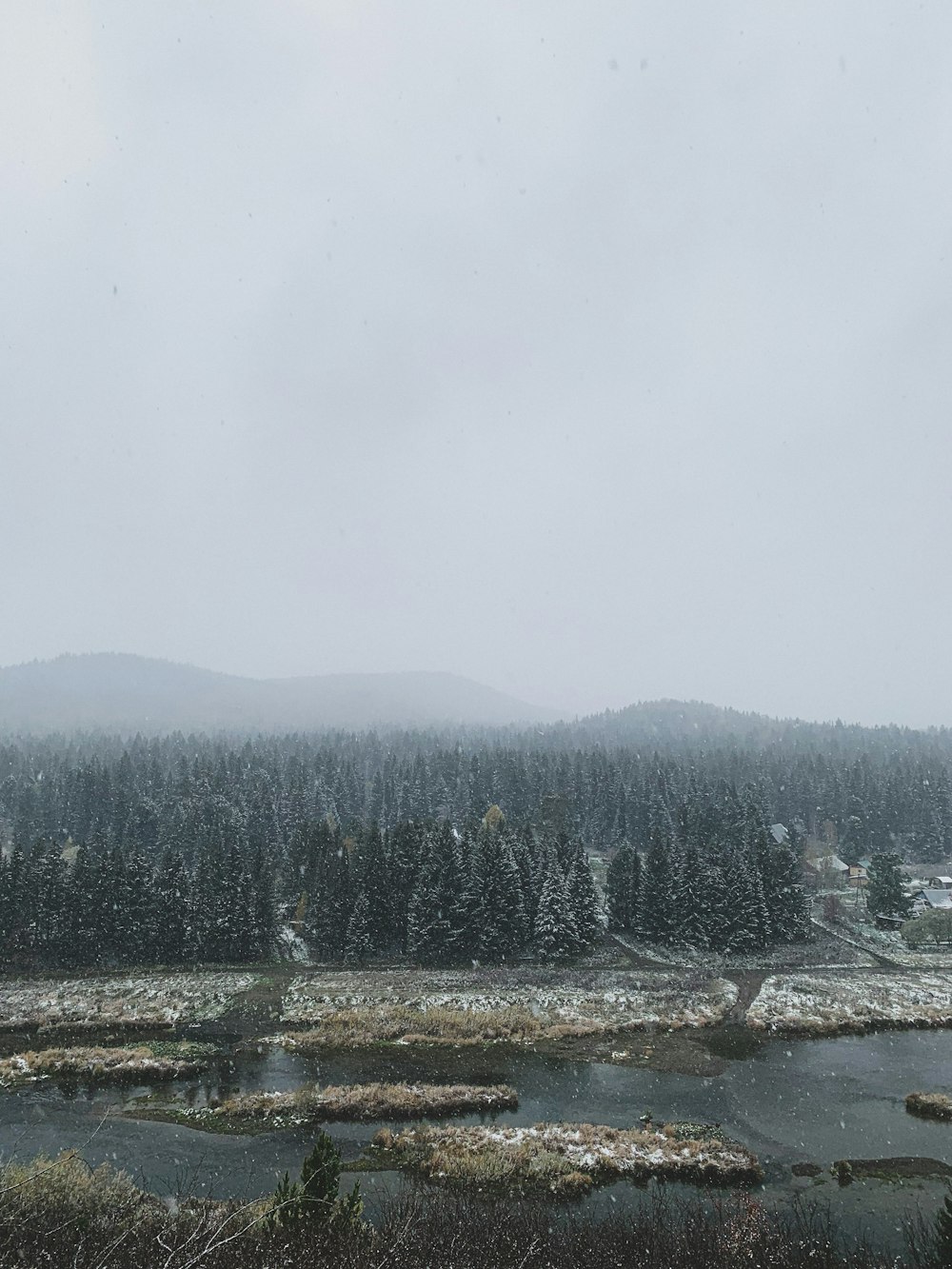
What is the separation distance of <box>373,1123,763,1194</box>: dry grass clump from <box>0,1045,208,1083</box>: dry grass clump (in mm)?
15424

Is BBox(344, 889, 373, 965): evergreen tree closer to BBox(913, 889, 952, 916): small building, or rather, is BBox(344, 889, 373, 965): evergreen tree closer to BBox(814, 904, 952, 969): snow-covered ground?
BBox(814, 904, 952, 969): snow-covered ground

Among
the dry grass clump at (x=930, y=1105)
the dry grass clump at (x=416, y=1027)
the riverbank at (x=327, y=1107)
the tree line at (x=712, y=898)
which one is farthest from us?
the tree line at (x=712, y=898)

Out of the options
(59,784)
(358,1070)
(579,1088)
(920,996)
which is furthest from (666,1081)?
(59,784)

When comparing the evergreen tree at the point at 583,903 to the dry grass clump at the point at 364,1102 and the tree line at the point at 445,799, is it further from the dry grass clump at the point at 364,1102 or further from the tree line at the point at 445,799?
the dry grass clump at the point at 364,1102

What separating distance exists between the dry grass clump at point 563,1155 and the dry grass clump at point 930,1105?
1183cm

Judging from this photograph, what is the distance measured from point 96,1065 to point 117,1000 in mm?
14871

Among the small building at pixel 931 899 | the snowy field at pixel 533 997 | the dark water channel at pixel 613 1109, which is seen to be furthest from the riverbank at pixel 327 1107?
the small building at pixel 931 899

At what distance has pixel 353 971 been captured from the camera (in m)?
61.3

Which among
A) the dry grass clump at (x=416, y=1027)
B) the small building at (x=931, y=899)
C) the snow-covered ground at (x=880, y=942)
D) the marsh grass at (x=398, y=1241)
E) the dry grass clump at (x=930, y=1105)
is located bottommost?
the snow-covered ground at (x=880, y=942)

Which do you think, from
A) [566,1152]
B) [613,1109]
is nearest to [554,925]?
[613,1109]

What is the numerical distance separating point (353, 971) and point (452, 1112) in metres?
29.9

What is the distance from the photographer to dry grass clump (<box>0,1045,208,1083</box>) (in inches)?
1496

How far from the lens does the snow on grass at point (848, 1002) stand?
4734cm

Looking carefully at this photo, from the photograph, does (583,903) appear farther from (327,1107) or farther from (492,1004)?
(327,1107)
